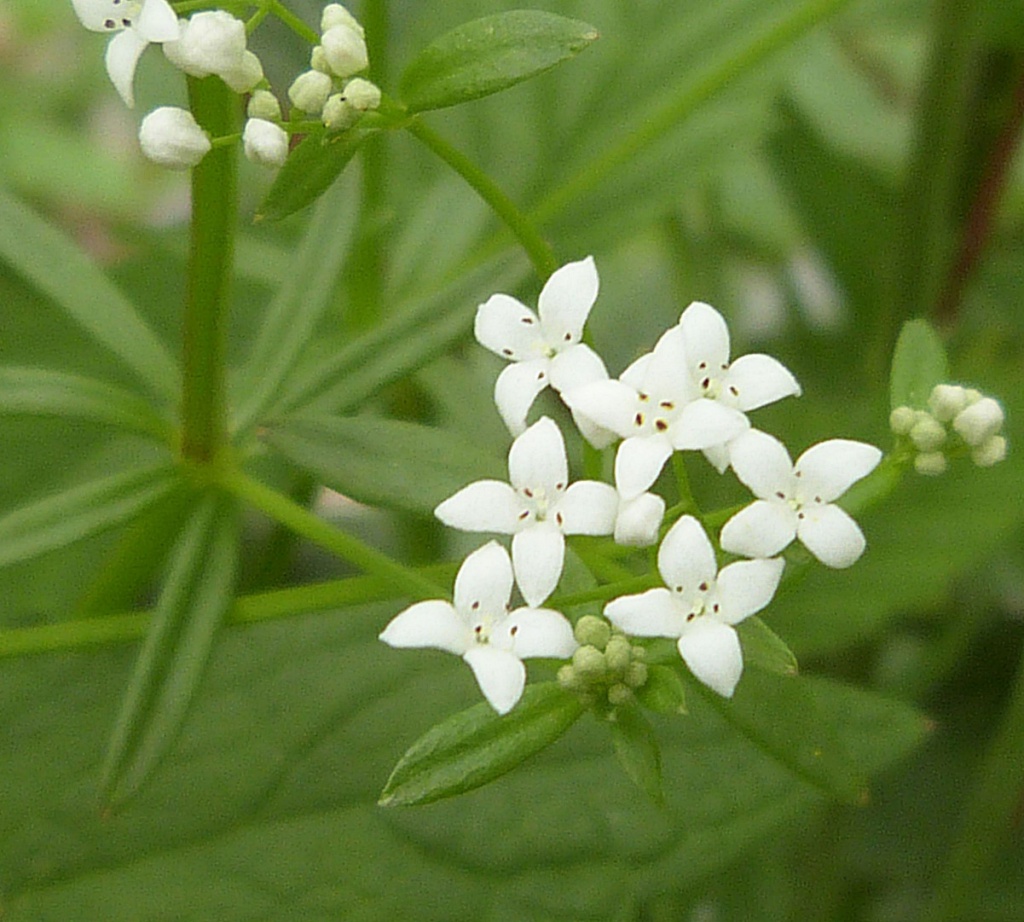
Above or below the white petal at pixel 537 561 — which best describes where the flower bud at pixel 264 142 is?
above

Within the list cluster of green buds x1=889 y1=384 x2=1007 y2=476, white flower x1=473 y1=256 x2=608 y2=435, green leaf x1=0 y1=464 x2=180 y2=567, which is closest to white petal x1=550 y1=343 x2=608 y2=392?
white flower x1=473 y1=256 x2=608 y2=435

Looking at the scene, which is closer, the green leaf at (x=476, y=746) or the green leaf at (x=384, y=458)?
the green leaf at (x=476, y=746)

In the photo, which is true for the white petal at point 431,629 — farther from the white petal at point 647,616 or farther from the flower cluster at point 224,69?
the flower cluster at point 224,69

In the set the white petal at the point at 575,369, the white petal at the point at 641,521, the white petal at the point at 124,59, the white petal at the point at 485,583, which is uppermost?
the white petal at the point at 124,59

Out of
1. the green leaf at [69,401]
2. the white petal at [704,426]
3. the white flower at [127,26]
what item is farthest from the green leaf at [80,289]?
the white petal at [704,426]

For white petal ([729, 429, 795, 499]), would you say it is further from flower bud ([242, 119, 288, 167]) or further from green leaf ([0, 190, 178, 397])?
green leaf ([0, 190, 178, 397])

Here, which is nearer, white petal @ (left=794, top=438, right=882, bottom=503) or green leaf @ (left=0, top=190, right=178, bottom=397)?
white petal @ (left=794, top=438, right=882, bottom=503)

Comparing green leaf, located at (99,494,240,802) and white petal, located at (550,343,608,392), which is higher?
green leaf, located at (99,494,240,802)
